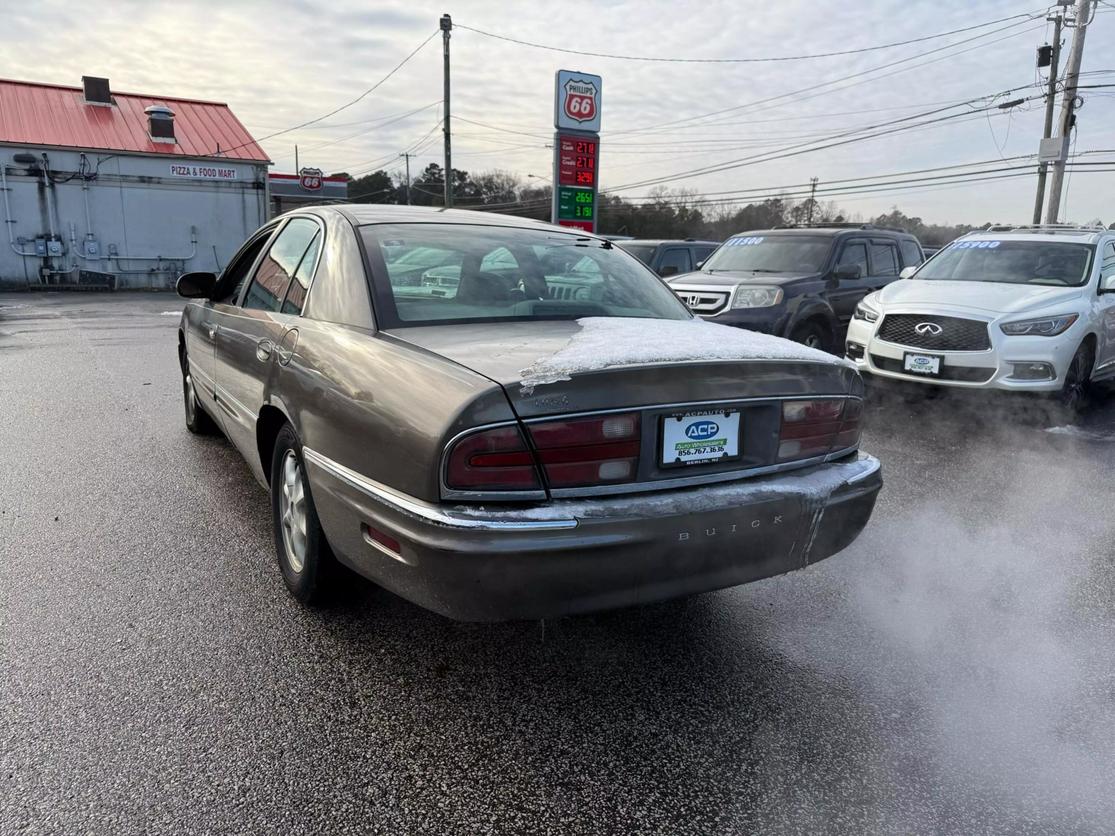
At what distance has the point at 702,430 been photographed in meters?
2.39

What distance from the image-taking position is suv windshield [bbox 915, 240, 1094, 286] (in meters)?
7.28

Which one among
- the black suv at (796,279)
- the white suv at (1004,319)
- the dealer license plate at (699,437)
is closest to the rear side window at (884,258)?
the black suv at (796,279)

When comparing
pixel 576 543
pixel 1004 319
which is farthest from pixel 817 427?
pixel 1004 319

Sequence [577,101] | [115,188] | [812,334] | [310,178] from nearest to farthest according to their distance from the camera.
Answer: [812,334] → [577,101] → [115,188] → [310,178]

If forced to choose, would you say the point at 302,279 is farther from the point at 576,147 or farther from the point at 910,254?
the point at 576,147

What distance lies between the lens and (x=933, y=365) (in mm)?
6539

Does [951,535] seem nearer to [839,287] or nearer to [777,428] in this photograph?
[777,428]

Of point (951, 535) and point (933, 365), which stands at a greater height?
point (933, 365)

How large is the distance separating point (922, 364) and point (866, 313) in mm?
956

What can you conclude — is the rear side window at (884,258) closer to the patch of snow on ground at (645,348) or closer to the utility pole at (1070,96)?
the patch of snow on ground at (645,348)

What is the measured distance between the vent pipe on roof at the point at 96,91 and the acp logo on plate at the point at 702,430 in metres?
31.1

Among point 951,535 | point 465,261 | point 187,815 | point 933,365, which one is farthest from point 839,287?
point 187,815

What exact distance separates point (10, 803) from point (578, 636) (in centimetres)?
175

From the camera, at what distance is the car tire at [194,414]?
216 inches
